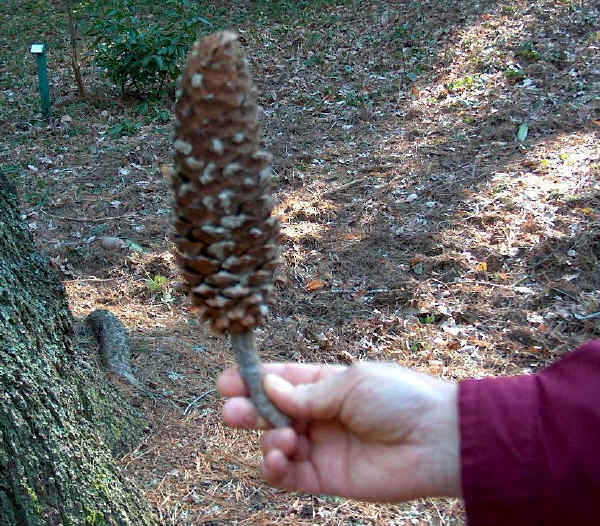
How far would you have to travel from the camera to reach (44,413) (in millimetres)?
2758

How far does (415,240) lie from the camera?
636 cm

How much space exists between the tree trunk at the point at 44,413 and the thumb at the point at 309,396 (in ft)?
4.33

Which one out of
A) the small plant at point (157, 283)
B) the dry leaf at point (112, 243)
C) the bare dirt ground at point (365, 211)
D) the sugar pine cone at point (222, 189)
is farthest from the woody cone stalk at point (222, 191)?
the dry leaf at point (112, 243)

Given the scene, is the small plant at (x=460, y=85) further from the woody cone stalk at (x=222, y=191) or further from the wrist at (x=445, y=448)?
the woody cone stalk at (x=222, y=191)

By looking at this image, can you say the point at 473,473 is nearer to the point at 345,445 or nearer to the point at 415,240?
the point at 345,445

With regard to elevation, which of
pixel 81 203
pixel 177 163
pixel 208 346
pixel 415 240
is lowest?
pixel 208 346

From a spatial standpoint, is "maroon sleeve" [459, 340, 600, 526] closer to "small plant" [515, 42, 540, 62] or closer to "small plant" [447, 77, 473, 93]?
"small plant" [447, 77, 473, 93]

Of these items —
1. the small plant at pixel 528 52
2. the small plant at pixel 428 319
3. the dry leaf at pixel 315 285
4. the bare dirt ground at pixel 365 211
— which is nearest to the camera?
the bare dirt ground at pixel 365 211

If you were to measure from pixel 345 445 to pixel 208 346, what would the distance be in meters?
3.07

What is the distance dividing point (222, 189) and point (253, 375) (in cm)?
57

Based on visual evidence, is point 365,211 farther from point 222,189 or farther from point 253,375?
point 222,189

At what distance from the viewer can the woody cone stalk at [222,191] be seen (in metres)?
1.54

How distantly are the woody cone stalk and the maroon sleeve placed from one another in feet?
2.51

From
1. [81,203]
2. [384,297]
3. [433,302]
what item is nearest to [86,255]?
[81,203]
